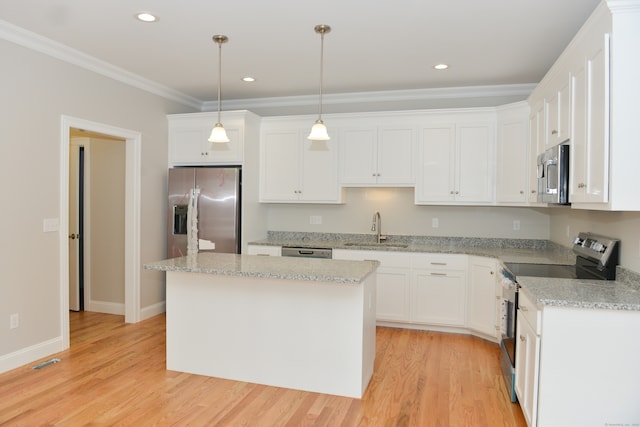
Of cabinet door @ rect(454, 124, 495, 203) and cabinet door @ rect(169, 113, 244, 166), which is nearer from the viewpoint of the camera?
cabinet door @ rect(454, 124, 495, 203)

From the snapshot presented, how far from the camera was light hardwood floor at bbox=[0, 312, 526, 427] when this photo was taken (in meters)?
2.72

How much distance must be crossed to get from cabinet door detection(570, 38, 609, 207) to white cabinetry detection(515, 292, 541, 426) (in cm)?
70

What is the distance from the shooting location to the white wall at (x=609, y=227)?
2.65 meters

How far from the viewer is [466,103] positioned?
4914 millimetres

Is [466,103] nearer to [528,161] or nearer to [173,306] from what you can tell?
[528,161]

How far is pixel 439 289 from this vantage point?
4.54 meters

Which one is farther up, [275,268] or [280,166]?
[280,166]

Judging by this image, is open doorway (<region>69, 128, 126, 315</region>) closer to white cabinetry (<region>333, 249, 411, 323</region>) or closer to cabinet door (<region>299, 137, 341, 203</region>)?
cabinet door (<region>299, 137, 341, 203</region>)

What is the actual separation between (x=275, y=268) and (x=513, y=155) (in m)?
2.73

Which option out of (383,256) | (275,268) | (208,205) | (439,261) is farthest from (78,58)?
(439,261)

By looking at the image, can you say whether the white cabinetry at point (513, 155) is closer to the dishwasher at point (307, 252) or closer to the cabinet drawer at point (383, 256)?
the cabinet drawer at point (383, 256)

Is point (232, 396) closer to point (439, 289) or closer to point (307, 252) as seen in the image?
point (307, 252)

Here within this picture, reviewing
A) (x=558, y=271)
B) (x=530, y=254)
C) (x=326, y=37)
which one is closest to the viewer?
(x=558, y=271)

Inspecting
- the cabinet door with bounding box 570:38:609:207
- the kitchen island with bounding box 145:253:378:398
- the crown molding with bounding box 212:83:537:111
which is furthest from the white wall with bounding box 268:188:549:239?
the cabinet door with bounding box 570:38:609:207
